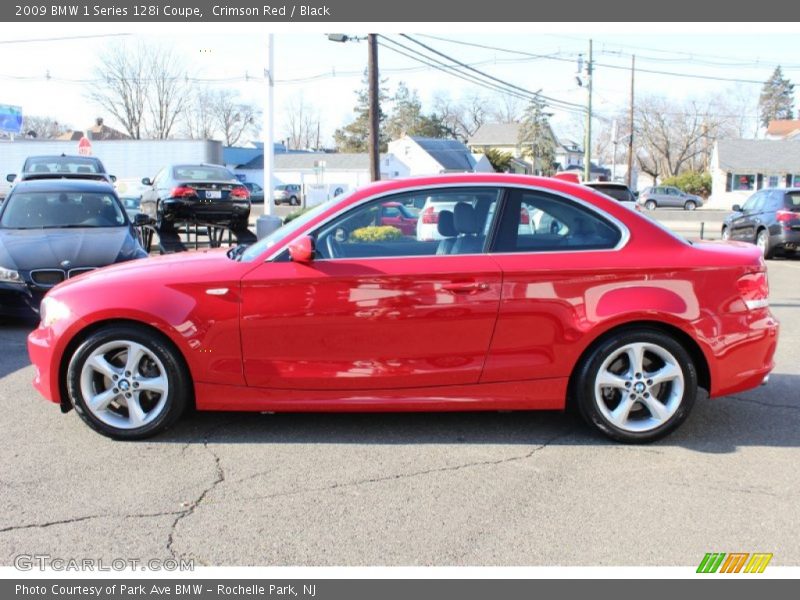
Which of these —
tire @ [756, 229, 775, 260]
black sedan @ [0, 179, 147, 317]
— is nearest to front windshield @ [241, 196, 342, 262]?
black sedan @ [0, 179, 147, 317]

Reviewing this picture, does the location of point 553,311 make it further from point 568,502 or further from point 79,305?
point 79,305

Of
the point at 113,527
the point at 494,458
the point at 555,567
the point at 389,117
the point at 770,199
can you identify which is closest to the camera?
the point at 555,567

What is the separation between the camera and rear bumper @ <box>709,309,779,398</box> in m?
4.70

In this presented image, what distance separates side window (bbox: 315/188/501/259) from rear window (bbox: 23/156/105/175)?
541 inches

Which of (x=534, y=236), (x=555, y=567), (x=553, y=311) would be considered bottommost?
(x=555, y=567)

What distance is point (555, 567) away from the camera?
3.29 meters

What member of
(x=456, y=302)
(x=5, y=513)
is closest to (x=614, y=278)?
(x=456, y=302)

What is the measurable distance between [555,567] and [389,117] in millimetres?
97356

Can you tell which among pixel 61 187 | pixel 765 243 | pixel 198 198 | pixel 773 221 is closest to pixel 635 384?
pixel 61 187

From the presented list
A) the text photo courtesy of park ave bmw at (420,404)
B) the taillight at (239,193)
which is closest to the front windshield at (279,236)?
the text photo courtesy of park ave bmw at (420,404)

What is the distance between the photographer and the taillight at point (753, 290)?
15.5ft

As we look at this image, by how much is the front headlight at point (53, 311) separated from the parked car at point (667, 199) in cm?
4907

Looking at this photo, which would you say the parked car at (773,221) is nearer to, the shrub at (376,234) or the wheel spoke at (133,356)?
the shrub at (376,234)

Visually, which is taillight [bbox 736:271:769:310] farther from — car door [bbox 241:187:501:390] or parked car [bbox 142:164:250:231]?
parked car [bbox 142:164:250:231]
